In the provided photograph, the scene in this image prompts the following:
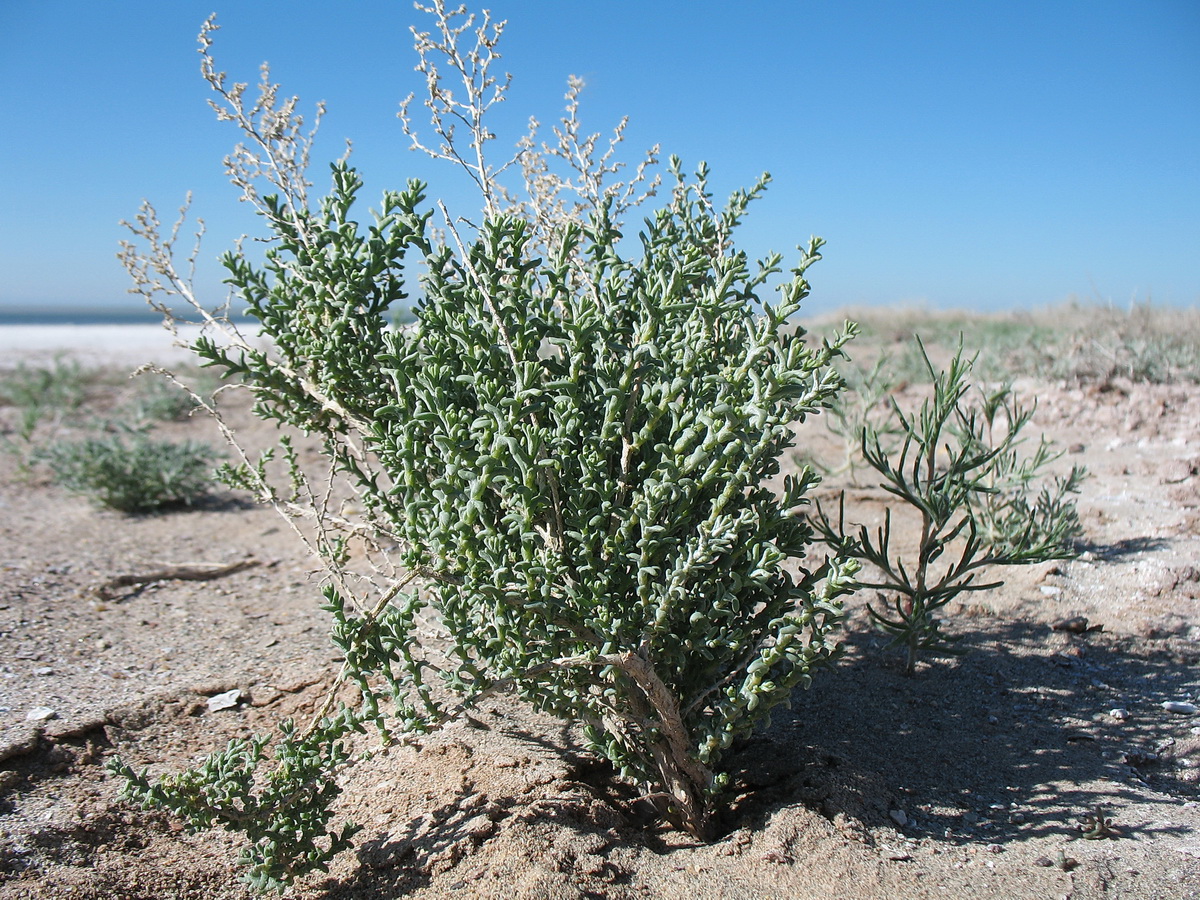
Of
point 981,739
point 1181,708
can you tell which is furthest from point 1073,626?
point 981,739

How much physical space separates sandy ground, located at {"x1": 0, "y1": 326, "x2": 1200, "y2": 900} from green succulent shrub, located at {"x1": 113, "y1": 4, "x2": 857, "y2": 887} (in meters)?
0.22

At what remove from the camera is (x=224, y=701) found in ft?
9.71

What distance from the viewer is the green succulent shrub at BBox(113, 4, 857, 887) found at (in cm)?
185

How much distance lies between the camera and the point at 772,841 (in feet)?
6.95

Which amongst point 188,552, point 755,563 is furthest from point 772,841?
point 188,552

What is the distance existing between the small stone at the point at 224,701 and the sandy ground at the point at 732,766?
30 mm

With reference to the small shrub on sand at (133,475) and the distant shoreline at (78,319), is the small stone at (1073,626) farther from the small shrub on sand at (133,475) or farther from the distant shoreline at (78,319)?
the distant shoreline at (78,319)

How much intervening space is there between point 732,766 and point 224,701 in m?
1.78

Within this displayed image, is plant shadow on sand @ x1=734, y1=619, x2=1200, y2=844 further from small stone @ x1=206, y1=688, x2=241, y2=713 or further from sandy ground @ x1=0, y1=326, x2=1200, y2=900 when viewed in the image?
small stone @ x1=206, y1=688, x2=241, y2=713

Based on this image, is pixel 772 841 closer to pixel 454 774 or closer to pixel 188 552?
pixel 454 774

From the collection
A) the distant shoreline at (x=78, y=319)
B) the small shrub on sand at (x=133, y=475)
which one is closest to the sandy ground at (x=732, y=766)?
the small shrub on sand at (x=133, y=475)

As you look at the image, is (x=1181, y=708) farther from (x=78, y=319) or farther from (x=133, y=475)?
(x=78, y=319)

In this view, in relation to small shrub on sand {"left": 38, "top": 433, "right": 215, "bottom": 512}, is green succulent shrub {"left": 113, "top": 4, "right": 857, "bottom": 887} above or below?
above

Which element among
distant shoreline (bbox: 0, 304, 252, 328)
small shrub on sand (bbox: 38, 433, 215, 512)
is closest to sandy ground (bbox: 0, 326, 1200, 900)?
small shrub on sand (bbox: 38, 433, 215, 512)
